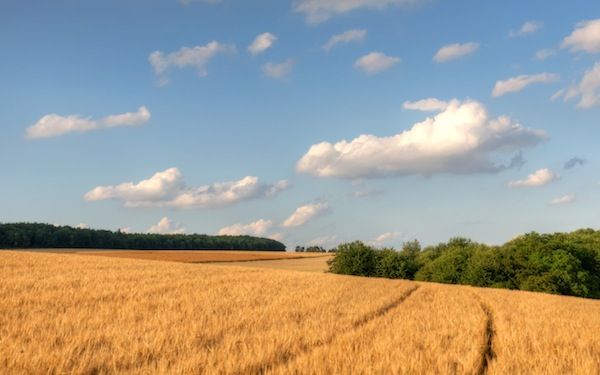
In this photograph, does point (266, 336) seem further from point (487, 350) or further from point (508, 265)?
point (508, 265)

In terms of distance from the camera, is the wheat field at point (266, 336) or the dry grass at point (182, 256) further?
the dry grass at point (182, 256)

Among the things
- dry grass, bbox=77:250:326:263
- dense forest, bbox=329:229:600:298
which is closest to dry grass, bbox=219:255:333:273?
dry grass, bbox=77:250:326:263

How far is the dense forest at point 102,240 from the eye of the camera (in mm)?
96631

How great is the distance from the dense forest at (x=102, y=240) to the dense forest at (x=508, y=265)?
62.2 metres

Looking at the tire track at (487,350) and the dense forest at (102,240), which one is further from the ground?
the dense forest at (102,240)

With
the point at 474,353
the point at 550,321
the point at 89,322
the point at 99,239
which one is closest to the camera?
the point at 474,353

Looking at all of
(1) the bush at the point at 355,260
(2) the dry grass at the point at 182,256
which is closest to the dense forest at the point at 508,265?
(1) the bush at the point at 355,260

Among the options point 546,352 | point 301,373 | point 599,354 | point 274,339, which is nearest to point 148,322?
point 274,339

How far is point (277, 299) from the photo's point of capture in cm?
1650

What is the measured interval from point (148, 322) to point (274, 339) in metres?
3.40

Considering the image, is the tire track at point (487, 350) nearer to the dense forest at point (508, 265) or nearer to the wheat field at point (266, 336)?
the wheat field at point (266, 336)

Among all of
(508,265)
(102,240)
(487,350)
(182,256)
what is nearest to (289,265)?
(182,256)

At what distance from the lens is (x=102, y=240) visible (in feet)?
366

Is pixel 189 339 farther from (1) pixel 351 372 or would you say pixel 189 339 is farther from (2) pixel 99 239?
(2) pixel 99 239
